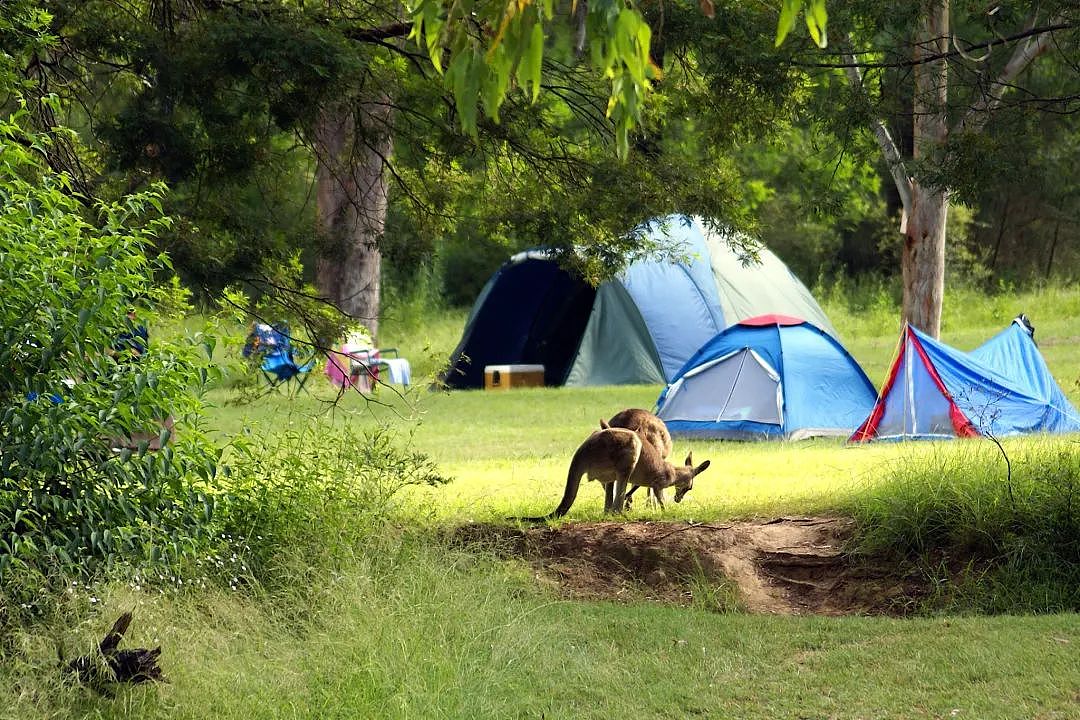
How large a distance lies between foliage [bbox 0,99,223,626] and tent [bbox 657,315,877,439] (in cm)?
822

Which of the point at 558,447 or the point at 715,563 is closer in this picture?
the point at 715,563

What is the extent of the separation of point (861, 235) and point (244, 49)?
34.3m

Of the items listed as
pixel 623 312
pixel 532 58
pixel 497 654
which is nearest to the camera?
pixel 532 58

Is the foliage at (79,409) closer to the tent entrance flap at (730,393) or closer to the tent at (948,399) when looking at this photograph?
the tent at (948,399)

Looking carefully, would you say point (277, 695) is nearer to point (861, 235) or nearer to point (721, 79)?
point (721, 79)

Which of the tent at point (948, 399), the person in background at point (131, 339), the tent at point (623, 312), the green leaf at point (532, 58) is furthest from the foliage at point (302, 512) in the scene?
the tent at point (623, 312)

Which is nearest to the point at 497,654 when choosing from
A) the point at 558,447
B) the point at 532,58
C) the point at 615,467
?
the point at 615,467

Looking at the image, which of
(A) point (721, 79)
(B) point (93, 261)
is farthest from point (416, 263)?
(B) point (93, 261)

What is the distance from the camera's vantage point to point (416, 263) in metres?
9.11

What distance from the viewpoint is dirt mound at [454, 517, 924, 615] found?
7.51 metres

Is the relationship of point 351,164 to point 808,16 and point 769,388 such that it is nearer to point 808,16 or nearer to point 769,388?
point 808,16

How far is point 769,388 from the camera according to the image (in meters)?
13.8

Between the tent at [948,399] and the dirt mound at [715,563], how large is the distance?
419cm

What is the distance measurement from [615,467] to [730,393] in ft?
18.0
